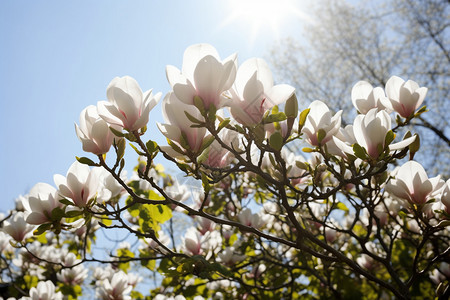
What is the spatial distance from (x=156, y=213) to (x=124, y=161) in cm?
64

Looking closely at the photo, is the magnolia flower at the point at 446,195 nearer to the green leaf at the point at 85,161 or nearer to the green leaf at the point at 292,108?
the green leaf at the point at 292,108

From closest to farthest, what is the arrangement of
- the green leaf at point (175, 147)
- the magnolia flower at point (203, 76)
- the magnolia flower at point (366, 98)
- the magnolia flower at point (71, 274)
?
the magnolia flower at point (203, 76) < the green leaf at point (175, 147) < the magnolia flower at point (366, 98) < the magnolia flower at point (71, 274)

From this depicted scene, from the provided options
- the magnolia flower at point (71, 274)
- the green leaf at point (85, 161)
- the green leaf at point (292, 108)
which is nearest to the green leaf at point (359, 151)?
the green leaf at point (292, 108)

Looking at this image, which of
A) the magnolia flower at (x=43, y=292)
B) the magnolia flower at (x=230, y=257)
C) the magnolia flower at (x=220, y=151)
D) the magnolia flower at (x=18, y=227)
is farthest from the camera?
the magnolia flower at (x=230, y=257)

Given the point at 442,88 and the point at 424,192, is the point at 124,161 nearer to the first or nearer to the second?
the point at 424,192

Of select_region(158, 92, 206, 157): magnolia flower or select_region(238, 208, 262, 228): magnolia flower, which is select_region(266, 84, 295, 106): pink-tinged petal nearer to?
select_region(158, 92, 206, 157): magnolia flower

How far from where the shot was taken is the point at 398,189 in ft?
3.66

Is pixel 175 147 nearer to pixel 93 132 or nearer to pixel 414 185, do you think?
pixel 93 132

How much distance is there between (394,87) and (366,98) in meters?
0.10

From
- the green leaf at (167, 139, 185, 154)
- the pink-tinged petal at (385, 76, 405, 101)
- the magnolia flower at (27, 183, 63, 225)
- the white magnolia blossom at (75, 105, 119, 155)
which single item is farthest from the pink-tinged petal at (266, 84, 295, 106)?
the magnolia flower at (27, 183, 63, 225)

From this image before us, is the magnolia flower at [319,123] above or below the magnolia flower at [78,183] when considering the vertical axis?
below

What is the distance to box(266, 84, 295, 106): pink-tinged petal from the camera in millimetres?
805

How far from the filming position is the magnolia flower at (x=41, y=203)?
1.02 m

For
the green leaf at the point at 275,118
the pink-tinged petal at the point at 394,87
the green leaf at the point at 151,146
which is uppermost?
the green leaf at the point at 151,146
